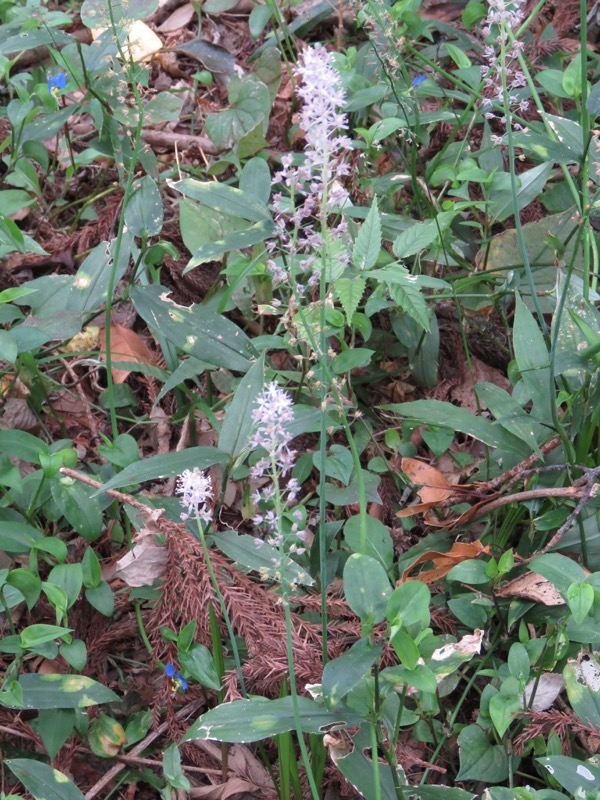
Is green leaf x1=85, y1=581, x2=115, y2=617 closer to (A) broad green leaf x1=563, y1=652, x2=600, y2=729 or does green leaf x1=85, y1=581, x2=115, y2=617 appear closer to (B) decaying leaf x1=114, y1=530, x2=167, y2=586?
(B) decaying leaf x1=114, y1=530, x2=167, y2=586

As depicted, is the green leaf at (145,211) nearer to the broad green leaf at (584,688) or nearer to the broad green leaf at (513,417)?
the broad green leaf at (513,417)

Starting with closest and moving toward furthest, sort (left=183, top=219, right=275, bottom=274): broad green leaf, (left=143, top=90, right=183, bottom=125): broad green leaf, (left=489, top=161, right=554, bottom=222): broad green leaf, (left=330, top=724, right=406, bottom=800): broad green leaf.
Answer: (left=330, top=724, right=406, bottom=800): broad green leaf, (left=183, top=219, right=275, bottom=274): broad green leaf, (left=489, top=161, right=554, bottom=222): broad green leaf, (left=143, top=90, right=183, bottom=125): broad green leaf

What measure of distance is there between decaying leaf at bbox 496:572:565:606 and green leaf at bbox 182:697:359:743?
1.94 feet

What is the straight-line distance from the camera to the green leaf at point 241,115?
279 centimetres

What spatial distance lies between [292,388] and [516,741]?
3.48 ft

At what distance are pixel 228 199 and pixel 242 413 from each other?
1.77 feet

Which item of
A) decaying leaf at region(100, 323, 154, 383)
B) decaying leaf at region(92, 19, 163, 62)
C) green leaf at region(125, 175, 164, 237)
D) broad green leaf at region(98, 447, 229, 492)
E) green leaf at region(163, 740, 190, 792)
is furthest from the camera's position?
decaying leaf at region(92, 19, 163, 62)

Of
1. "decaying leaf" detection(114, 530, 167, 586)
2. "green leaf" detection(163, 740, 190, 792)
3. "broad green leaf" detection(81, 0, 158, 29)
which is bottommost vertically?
"green leaf" detection(163, 740, 190, 792)

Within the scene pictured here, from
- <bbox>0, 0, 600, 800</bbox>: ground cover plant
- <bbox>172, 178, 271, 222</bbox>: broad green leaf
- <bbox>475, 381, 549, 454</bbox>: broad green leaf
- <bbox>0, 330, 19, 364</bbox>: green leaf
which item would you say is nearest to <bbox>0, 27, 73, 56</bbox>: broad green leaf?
<bbox>0, 0, 600, 800</bbox>: ground cover plant

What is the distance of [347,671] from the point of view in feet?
4.66

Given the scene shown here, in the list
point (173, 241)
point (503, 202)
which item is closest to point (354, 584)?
point (503, 202)

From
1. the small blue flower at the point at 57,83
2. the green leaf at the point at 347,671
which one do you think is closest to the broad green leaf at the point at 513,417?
the green leaf at the point at 347,671

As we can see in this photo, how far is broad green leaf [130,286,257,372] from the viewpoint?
207 cm

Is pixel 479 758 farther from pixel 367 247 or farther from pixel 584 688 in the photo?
pixel 367 247
